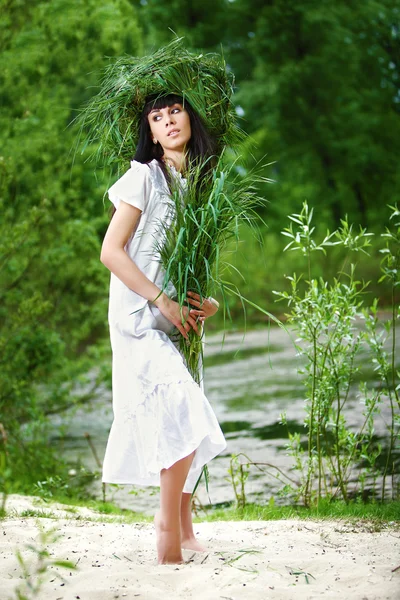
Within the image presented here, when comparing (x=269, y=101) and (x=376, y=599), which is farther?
(x=269, y=101)

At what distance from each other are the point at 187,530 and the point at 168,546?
25cm

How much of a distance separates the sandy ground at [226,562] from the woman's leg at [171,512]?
0.06 meters

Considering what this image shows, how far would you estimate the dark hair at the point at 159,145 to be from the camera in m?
3.16

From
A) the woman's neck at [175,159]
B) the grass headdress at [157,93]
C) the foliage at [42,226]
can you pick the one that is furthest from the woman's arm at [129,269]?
the foliage at [42,226]

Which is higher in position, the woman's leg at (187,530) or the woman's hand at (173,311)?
the woman's hand at (173,311)

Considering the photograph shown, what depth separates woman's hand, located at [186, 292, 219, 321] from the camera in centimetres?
296

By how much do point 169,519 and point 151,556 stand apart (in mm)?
275

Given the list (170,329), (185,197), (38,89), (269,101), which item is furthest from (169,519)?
(269,101)

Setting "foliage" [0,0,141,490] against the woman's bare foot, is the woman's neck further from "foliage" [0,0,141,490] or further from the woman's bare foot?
"foliage" [0,0,141,490]

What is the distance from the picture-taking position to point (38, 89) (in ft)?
25.2

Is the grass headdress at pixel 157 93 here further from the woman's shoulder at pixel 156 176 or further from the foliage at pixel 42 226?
the foliage at pixel 42 226

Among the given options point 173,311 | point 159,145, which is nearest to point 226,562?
point 173,311

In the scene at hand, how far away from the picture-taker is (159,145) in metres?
3.26

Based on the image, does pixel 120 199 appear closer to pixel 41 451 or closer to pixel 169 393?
pixel 169 393
